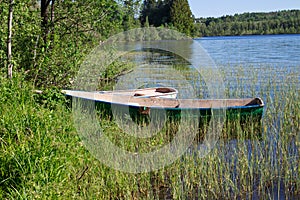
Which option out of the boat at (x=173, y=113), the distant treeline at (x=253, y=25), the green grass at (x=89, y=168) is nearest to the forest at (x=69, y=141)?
the green grass at (x=89, y=168)

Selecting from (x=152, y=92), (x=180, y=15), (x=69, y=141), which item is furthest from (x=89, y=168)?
(x=180, y=15)

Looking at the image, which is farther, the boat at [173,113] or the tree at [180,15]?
the tree at [180,15]

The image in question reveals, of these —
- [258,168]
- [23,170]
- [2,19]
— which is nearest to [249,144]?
[258,168]

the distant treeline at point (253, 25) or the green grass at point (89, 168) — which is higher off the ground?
the distant treeline at point (253, 25)

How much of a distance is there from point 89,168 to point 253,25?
81960 mm

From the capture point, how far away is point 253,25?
3250 inches

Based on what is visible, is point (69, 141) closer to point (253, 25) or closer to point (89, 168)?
point (89, 168)

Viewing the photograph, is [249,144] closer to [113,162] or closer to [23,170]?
[113,162]

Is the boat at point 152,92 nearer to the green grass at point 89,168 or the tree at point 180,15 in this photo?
the green grass at point 89,168

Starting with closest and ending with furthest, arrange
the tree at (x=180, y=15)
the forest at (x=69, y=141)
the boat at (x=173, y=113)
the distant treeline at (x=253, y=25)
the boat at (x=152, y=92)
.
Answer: the forest at (x=69, y=141) → the boat at (x=173, y=113) → the boat at (x=152, y=92) → the tree at (x=180, y=15) → the distant treeline at (x=253, y=25)

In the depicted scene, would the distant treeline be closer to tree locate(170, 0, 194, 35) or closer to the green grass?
tree locate(170, 0, 194, 35)

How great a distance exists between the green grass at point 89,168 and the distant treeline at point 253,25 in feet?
217

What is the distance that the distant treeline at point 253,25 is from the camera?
72.6 meters

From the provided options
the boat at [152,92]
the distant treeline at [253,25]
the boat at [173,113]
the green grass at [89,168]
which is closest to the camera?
the green grass at [89,168]
